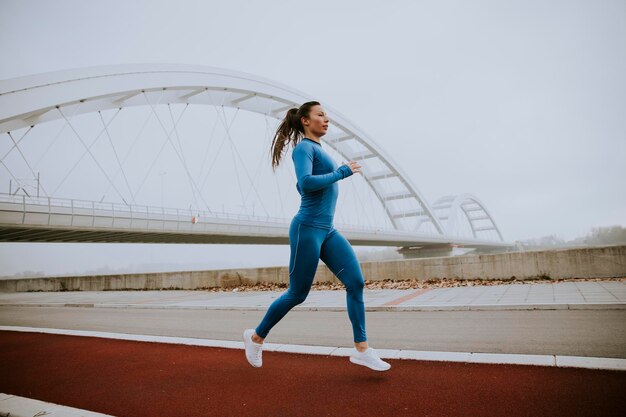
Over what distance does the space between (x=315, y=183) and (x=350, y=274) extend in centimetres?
71

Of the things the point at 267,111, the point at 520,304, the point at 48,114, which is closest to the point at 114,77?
the point at 48,114

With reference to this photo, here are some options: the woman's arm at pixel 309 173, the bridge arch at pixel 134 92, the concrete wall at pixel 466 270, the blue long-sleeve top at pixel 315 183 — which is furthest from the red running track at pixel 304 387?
the bridge arch at pixel 134 92

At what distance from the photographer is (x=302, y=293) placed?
2.90m

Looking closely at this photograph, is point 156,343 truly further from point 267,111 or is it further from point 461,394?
point 267,111

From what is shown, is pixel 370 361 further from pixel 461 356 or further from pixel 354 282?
pixel 461 356

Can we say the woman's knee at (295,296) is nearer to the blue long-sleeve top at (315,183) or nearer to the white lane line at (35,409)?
the blue long-sleeve top at (315,183)

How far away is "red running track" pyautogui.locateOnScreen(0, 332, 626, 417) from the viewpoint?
2.12 meters

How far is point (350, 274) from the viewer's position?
2.84 metres

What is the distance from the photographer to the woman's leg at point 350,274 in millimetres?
2816

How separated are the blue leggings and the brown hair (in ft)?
2.22

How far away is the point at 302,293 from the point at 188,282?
1260 cm

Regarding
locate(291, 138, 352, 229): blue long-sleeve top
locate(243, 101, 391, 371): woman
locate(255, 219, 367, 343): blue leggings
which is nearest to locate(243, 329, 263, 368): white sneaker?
locate(243, 101, 391, 371): woman

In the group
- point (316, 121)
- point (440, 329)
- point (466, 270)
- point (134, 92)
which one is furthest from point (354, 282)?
point (134, 92)

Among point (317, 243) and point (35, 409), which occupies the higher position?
point (317, 243)
